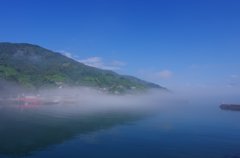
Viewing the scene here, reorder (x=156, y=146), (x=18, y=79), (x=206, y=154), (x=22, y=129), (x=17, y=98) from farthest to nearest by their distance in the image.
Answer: (x=18, y=79) < (x=17, y=98) < (x=22, y=129) < (x=156, y=146) < (x=206, y=154)

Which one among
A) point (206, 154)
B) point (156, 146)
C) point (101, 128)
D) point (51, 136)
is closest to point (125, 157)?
point (156, 146)

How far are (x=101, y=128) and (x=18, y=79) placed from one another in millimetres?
131212

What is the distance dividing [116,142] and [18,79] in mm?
150559

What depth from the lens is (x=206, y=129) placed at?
87750 millimetres

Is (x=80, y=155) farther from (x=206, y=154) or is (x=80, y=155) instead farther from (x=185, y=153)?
(x=206, y=154)

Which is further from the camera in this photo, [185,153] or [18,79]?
[18,79]

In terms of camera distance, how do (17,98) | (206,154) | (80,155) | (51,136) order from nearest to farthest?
(80,155) → (206,154) → (51,136) → (17,98)

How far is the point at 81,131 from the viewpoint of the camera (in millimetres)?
77000

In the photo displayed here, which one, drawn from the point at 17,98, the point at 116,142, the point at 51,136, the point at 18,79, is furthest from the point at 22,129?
the point at 18,79

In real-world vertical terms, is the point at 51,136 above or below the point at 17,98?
below

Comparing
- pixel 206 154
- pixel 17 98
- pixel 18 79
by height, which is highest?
pixel 18 79

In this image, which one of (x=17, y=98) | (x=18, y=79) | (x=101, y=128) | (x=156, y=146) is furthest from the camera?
(x=18, y=79)

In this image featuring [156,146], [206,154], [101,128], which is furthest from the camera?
[101,128]

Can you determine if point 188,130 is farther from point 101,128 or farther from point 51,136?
point 51,136
